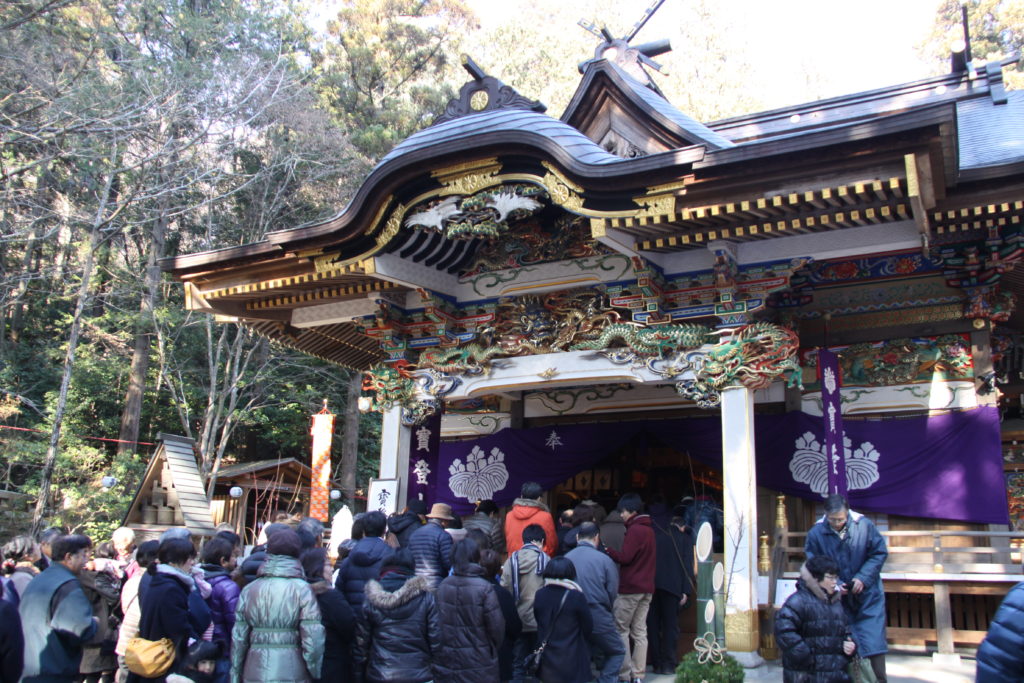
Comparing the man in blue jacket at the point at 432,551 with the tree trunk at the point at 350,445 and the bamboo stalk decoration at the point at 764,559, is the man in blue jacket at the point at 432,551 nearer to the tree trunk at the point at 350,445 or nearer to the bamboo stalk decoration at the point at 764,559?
the bamboo stalk decoration at the point at 764,559

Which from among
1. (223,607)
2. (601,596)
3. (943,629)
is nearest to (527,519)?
(601,596)

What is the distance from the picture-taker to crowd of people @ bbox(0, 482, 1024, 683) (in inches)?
165

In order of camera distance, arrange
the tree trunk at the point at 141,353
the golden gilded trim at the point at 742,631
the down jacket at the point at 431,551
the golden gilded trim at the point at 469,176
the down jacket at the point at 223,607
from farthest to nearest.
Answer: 1. the tree trunk at the point at 141,353
2. the golden gilded trim at the point at 469,176
3. the golden gilded trim at the point at 742,631
4. the down jacket at the point at 431,551
5. the down jacket at the point at 223,607

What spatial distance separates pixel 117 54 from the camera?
Answer: 64.1 ft

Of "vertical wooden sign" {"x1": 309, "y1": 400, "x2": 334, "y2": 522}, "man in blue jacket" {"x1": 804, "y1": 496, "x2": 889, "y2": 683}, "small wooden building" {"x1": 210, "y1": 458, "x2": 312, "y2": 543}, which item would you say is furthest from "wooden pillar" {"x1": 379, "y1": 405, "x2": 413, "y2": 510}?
"small wooden building" {"x1": 210, "y1": 458, "x2": 312, "y2": 543}

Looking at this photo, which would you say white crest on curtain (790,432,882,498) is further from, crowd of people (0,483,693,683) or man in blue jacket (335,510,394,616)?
man in blue jacket (335,510,394,616)

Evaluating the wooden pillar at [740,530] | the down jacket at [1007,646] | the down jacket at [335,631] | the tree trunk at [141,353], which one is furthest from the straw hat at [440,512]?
the tree trunk at [141,353]

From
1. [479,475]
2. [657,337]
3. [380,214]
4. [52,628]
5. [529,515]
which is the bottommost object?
[52,628]

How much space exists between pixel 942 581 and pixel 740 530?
2.01 metres

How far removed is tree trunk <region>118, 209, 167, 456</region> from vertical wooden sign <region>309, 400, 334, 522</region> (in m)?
8.56

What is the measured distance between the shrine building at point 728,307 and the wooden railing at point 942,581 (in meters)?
0.03

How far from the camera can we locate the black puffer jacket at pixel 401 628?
14.4 feet

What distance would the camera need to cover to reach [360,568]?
4832 mm

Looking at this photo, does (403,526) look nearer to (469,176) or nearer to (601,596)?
(601,596)
